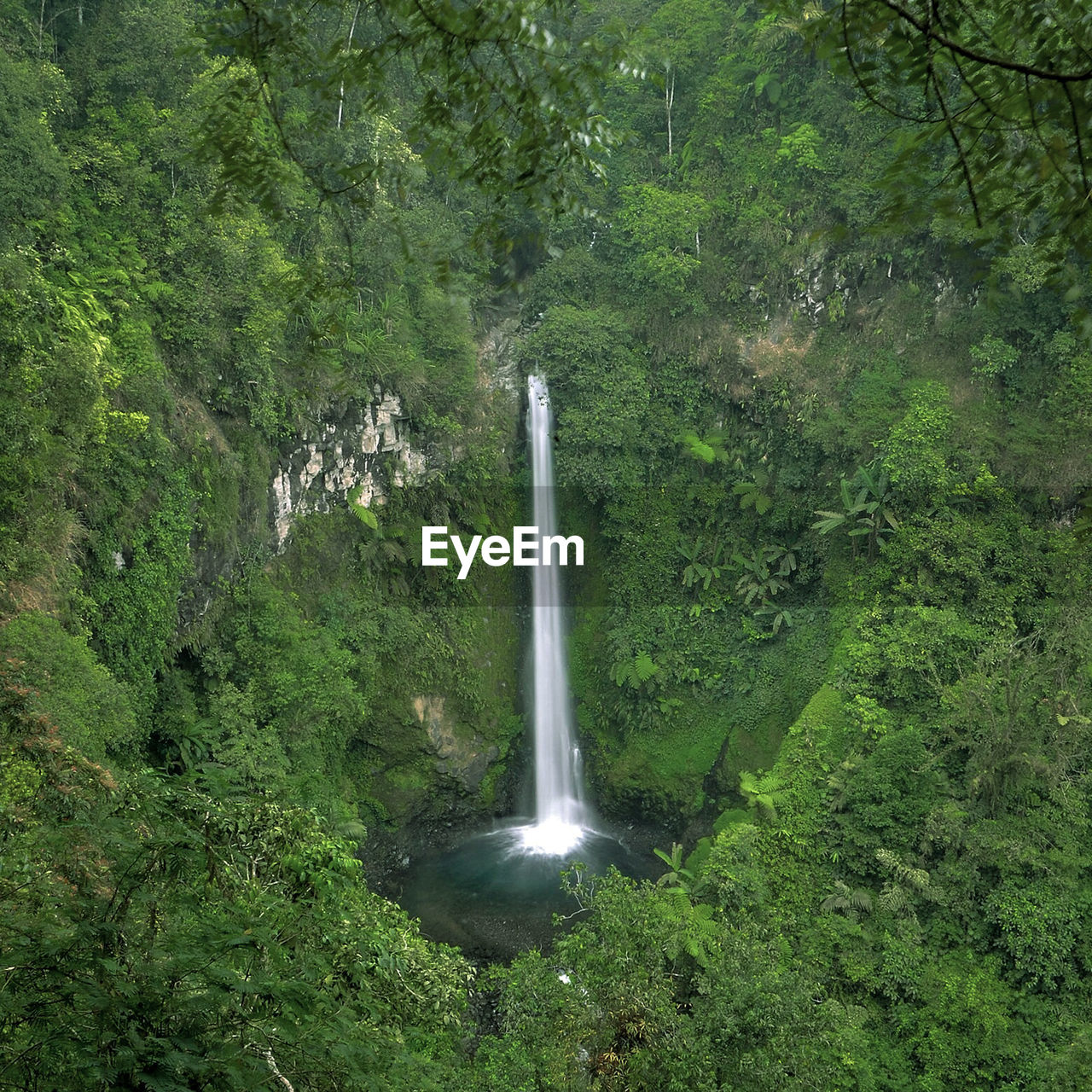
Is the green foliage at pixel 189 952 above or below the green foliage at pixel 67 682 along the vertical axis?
below

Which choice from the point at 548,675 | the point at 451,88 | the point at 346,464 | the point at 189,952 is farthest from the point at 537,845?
the point at 451,88

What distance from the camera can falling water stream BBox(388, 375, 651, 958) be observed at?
1309 centimetres

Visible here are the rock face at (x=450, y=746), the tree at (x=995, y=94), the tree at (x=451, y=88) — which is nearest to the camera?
the tree at (x=995, y=94)

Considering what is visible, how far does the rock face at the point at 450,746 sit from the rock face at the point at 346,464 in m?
3.71

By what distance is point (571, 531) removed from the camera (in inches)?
692

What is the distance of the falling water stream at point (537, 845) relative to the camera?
13.1 metres

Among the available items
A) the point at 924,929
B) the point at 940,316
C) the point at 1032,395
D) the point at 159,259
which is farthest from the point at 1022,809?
the point at 159,259

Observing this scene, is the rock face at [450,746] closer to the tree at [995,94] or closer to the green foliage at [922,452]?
the green foliage at [922,452]

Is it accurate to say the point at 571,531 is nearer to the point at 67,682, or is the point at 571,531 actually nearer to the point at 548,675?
the point at 548,675

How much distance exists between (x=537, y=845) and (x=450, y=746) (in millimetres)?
2278

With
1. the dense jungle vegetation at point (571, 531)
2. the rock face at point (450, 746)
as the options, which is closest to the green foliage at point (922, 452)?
the dense jungle vegetation at point (571, 531)

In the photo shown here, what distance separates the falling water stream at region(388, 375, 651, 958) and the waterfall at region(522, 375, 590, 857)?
0.05 feet

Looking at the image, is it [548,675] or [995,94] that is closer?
[995,94]

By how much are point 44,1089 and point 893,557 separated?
520 inches
